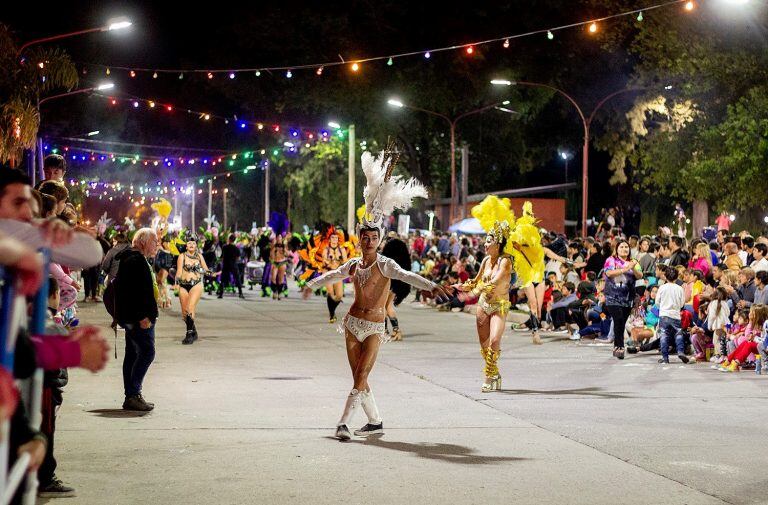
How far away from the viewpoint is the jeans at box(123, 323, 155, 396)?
10.8 meters

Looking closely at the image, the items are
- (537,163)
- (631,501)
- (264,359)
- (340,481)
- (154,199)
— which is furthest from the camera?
(154,199)

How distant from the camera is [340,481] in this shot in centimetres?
777

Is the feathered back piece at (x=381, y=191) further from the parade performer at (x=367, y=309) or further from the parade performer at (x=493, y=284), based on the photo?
the parade performer at (x=493, y=284)

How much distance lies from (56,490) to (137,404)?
11.1ft

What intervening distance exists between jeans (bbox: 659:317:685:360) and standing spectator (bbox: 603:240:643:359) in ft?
1.84

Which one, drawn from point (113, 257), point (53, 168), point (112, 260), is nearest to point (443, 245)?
point (112, 260)

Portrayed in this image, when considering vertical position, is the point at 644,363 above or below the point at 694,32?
below

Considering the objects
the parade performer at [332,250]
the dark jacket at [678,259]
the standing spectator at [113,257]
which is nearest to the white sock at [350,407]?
the standing spectator at [113,257]

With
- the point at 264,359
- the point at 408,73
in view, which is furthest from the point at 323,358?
the point at 408,73

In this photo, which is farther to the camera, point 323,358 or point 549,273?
point 549,273

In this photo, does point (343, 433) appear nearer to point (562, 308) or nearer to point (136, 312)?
point (136, 312)

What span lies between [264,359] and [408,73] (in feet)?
103

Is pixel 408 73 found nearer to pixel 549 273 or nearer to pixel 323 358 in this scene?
pixel 549 273

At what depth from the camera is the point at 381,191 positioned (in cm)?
1099
